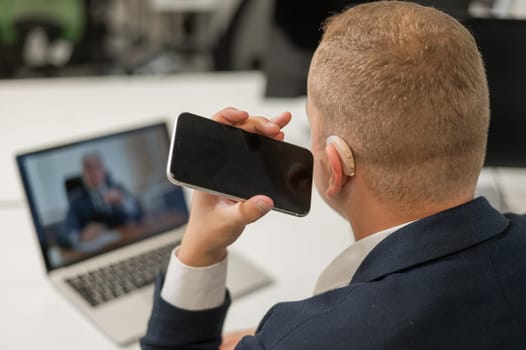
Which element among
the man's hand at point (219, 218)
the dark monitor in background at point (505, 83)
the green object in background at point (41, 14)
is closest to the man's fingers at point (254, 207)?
the man's hand at point (219, 218)

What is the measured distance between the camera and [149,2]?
364 cm

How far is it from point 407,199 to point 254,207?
18 centimetres

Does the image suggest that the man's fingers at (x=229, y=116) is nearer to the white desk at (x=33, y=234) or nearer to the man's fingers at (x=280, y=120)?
the man's fingers at (x=280, y=120)

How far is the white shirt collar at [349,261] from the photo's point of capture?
747 millimetres

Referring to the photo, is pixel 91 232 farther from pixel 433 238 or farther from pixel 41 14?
pixel 41 14

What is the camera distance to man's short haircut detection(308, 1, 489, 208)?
2.25 ft

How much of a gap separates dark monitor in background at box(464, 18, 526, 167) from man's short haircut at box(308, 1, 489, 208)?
1.99 feet

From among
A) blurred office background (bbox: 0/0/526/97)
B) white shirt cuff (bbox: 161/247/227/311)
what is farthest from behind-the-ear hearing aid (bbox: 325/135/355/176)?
blurred office background (bbox: 0/0/526/97)

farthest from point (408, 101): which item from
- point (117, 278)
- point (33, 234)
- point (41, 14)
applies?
point (41, 14)

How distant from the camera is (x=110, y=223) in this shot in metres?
1.21

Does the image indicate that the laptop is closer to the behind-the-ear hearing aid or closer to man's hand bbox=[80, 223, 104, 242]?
man's hand bbox=[80, 223, 104, 242]

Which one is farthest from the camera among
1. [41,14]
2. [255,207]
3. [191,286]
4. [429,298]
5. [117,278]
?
[41,14]

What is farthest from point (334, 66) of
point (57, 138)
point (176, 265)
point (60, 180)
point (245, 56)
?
point (245, 56)

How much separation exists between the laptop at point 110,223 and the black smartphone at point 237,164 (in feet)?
1.18
